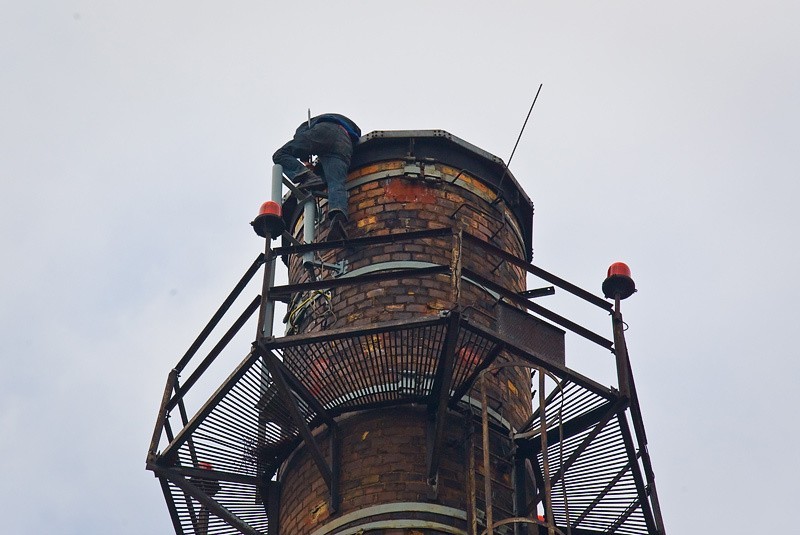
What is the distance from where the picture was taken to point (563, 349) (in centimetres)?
1597

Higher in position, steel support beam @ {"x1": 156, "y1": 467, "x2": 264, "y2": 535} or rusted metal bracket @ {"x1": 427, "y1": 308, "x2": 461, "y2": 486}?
rusted metal bracket @ {"x1": 427, "y1": 308, "x2": 461, "y2": 486}

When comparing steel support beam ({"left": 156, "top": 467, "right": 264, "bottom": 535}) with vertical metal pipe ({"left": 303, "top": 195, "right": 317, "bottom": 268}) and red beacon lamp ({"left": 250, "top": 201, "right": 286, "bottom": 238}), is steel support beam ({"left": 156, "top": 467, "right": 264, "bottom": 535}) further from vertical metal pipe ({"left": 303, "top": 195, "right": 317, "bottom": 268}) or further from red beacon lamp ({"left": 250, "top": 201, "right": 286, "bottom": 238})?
vertical metal pipe ({"left": 303, "top": 195, "right": 317, "bottom": 268})

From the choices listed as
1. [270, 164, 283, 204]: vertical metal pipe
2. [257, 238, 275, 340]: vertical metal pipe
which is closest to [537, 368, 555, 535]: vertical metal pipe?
[257, 238, 275, 340]: vertical metal pipe

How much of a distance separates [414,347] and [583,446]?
209 centimetres

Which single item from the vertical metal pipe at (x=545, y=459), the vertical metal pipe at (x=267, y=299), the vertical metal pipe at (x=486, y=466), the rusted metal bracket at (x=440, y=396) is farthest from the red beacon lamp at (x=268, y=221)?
the vertical metal pipe at (x=545, y=459)

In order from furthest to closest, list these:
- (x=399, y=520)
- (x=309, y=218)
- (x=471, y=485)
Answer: (x=309, y=218) < (x=471, y=485) < (x=399, y=520)

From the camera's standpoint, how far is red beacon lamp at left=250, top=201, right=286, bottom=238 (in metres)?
16.2

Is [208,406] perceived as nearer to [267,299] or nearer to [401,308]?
[267,299]

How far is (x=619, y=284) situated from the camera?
53.5 ft

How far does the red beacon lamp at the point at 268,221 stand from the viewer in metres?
16.2

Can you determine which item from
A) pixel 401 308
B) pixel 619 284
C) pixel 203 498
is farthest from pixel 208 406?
pixel 619 284

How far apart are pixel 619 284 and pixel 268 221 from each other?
3.91 meters

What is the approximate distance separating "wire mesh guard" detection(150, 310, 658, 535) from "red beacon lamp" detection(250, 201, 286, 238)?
1.35m

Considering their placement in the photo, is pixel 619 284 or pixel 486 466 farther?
pixel 619 284
